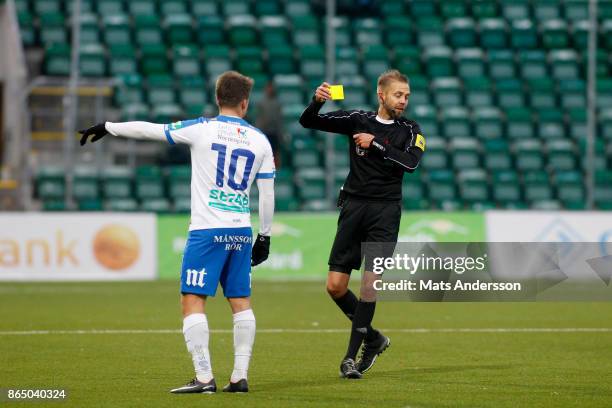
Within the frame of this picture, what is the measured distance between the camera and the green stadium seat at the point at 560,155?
25.3 meters

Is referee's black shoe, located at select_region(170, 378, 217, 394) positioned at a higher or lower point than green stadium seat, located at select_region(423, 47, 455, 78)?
lower

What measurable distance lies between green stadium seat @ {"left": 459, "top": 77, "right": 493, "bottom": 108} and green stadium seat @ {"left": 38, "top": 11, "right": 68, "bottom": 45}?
882 centimetres

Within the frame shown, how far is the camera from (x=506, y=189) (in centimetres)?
2455

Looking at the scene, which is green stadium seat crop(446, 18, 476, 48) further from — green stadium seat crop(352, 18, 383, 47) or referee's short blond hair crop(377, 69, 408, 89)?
referee's short blond hair crop(377, 69, 408, 89)

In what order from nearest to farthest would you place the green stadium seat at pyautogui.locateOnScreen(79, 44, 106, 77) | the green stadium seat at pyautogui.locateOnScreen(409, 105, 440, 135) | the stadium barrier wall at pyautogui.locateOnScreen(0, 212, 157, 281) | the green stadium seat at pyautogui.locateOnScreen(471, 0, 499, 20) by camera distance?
1. the stadium barrier wall at pyautogui.locateOnScreen(0, 212, 157, 281)
2. the green stadium seat at pyautogui.locateOnScreen(79, 44, 106, 77)
3. the green stadium seat at pyautogui.locateOnScreen(409, 105, 440, 135)
4. the green stadium seat at pyautogui.locateOnScreen(471, 0, 499, 20)

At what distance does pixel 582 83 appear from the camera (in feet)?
87.8

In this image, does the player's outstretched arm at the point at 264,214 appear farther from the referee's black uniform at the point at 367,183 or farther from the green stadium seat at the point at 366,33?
the green stadium seat at the point at 366,33

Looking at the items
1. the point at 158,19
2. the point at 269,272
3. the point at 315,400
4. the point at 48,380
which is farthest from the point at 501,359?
the point at 158,19

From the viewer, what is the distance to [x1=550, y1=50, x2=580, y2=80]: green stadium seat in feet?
89.7

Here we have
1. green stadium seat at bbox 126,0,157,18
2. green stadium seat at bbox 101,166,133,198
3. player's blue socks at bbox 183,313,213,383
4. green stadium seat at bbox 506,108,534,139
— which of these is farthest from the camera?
green stadium seat at bbox 126,0,157,18

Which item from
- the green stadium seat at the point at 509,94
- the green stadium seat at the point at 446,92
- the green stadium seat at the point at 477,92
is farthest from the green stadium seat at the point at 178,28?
the green stadium seat at the point at 509,94

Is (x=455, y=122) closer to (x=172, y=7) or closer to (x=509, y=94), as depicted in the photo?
(x=509, y=94)

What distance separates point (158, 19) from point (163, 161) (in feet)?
13.9

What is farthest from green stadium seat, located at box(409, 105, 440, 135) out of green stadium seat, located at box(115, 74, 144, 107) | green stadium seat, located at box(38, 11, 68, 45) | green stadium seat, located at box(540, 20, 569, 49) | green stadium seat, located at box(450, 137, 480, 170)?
green stadium seat, located at box(38, 11, 68, 45)
